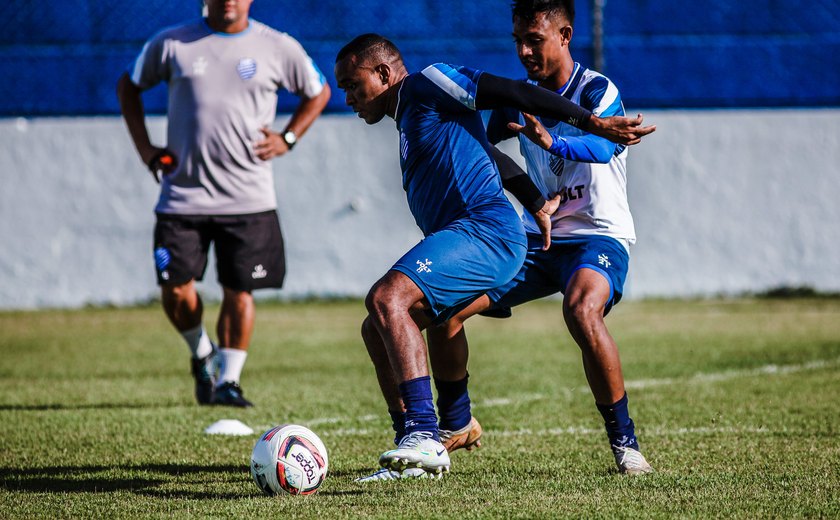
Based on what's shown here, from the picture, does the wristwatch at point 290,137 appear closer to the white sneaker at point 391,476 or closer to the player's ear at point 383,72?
the player's ear at point 383,72

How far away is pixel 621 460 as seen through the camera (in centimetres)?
479

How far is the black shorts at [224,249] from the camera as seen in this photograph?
7176 millimetres

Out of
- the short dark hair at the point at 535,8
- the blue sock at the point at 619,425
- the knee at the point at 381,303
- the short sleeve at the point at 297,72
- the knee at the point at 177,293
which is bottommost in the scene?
the knee at the point at 177,293

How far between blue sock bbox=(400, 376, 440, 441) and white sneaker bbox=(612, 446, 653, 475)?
0.87 metres

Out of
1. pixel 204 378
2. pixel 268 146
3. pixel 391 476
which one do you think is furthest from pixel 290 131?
pixel 391 476

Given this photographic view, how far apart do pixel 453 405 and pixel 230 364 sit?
7.48 feet

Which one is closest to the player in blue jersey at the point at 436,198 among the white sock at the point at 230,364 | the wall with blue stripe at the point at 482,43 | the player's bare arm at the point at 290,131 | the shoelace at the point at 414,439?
the shoelace at the point at 414,439

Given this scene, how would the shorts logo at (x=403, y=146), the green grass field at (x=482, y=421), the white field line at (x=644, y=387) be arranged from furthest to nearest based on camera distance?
the white field line at (x=644, y=387), the shorts logo at (x=403, y=146), the green grass field at (x=482, y=421)

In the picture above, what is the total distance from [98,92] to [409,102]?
9790 mm

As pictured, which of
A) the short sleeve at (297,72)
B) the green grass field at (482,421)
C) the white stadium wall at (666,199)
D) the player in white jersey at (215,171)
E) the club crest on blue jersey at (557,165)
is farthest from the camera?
the white stadium wall at (666,199)

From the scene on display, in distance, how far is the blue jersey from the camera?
15.3 ft

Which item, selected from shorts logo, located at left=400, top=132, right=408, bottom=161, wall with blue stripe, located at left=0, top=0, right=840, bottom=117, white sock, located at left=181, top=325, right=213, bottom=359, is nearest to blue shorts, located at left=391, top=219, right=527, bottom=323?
shorts logo, located at left=400, top=132, right=408, bottom=161

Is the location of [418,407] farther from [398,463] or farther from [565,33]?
[565,33]

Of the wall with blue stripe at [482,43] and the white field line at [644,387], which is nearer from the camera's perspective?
the white field line at [644,387]
